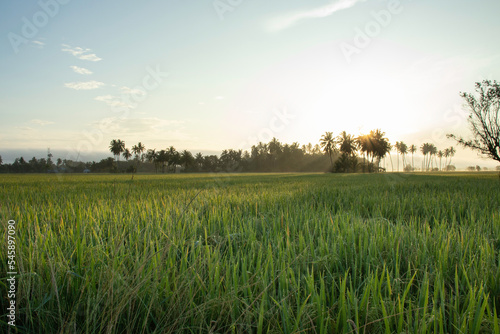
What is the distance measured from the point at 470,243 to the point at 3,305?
10.6ft

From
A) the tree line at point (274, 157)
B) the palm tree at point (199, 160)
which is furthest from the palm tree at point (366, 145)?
the palm tree at point (199, 160)

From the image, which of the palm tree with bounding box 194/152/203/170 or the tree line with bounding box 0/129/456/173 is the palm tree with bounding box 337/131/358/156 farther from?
the palm tree with bounding box 194/152/203/170

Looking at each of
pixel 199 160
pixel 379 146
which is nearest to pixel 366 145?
pixel 379 146

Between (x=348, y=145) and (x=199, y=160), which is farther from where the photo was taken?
(x=199, y=160)

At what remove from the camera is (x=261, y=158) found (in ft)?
389

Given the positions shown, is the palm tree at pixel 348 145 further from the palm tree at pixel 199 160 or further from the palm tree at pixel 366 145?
the palm tree at pixel 199 160

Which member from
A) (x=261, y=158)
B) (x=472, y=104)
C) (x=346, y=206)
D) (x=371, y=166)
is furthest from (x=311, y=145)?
(x=346, y=206)

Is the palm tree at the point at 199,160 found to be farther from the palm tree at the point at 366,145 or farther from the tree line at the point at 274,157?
the palm tree at the point at 366,145

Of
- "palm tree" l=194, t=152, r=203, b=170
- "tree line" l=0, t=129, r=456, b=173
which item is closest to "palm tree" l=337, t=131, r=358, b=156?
"tree line" l=0, t=129, r=456, b=173

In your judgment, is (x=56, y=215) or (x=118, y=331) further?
(x=56, y=215)

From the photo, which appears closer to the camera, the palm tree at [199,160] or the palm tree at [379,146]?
the palm tree at [379,146]

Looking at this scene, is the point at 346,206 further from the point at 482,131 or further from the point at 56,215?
the point at 482,131

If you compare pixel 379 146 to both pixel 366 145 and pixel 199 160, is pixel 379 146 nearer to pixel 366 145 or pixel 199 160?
pixel 366 145

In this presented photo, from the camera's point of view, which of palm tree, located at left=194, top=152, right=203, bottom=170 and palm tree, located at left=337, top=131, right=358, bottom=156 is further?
palm tree, located at left=194, top=152, right=203, bottom=170
